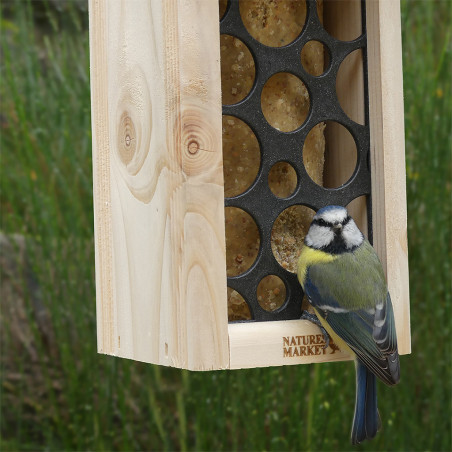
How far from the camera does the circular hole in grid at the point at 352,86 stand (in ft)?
6.82

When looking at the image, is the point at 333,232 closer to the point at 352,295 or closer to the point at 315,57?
the point at 352,295

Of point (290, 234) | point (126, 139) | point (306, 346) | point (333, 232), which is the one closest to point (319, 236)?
point (333, 232)

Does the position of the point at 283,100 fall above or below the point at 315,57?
below

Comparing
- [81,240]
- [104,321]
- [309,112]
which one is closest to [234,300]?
[104,321]

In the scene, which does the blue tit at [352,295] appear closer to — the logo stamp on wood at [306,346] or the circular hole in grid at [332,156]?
the logo stamp on wood at [306,346]

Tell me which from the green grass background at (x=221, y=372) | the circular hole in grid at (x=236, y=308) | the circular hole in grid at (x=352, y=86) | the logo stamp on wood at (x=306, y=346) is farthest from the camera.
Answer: the green grass background at (x=221, y=372)

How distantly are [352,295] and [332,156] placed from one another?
0.44m

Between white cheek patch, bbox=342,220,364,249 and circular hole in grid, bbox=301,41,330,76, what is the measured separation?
1.38 feet

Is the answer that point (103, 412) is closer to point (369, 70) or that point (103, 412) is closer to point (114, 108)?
point (114, 108)

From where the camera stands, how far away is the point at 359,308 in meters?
1.90

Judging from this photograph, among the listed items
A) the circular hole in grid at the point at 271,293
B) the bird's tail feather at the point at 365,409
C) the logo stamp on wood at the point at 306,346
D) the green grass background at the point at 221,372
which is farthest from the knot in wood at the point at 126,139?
the green grass background at the point at 221,372

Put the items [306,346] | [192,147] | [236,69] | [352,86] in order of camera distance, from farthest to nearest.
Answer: [352,86] → [236,69] → [306,346] → [192,147]

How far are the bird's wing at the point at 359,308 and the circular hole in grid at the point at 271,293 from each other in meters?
0.12

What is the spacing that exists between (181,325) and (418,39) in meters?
2.01
